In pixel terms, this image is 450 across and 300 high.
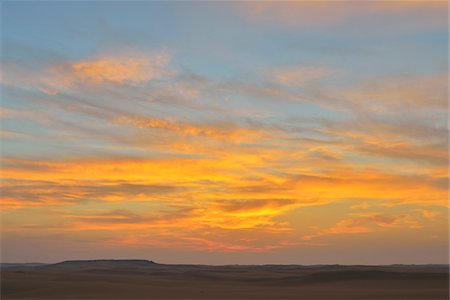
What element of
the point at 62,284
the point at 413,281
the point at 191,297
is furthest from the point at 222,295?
the point at 413,281

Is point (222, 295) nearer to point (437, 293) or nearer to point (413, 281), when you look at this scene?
point (437, 293)

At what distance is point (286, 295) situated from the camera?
36.2 meters

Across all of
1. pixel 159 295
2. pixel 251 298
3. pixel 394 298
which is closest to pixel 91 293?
pixel 159 295

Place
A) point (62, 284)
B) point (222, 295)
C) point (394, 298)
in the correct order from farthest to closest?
point (62, 284), point (222, 295), point (394, 298)

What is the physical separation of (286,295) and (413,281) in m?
17.5

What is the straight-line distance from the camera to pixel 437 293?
36844mm

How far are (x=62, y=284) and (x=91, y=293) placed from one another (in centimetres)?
600

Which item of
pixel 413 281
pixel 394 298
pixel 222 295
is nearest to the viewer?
pixel 394 298

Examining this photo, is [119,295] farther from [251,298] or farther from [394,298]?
[394,298]

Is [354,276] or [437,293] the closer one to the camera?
[437,293]

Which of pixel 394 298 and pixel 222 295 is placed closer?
pixel 394 298

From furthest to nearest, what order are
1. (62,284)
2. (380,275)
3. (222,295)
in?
(380,275) → (62,284) → (222,295)

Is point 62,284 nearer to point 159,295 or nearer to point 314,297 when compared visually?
point 159,295

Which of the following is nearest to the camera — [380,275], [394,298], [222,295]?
[394,298]
